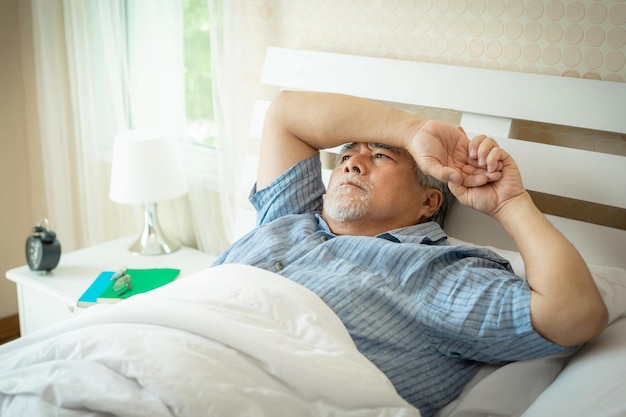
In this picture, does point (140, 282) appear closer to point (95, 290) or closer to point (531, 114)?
point (95, 290)

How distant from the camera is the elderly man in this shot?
4.42ft

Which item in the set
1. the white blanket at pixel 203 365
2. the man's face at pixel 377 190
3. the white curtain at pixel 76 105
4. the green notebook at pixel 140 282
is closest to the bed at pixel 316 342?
the white blanket at pixel 203 365

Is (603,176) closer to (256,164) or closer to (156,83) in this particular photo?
(256,164)

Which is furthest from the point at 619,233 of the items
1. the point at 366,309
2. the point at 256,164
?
the point at 256,164

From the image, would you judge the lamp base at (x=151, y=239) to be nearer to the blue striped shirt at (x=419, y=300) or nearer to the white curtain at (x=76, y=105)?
the white curtain at (x=76, y=105)

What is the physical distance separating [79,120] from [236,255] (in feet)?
4.93

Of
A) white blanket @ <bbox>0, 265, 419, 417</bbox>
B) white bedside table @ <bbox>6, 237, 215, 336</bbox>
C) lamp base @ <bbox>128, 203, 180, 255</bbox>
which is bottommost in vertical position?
white bedside table @ <bbox>6, 237, 215, 336</bbox>

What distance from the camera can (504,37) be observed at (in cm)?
178

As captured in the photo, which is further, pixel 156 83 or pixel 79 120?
pixel 79 120

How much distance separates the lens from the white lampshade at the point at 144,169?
2365 mm

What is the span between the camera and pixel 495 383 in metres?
1.36

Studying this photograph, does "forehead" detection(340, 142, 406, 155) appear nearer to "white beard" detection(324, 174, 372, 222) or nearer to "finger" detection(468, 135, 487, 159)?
"white beard" detection(324, 174, 372, 222)

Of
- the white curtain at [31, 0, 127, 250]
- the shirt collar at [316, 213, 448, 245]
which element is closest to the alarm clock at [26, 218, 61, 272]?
the white curtain at [31, 0, 127, 250]

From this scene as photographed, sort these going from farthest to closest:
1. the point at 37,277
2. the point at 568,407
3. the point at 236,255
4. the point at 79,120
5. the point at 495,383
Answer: the point at 79,120, the point at 37,277, the point at 236,255, the point at 495,383, the point at 568,407
